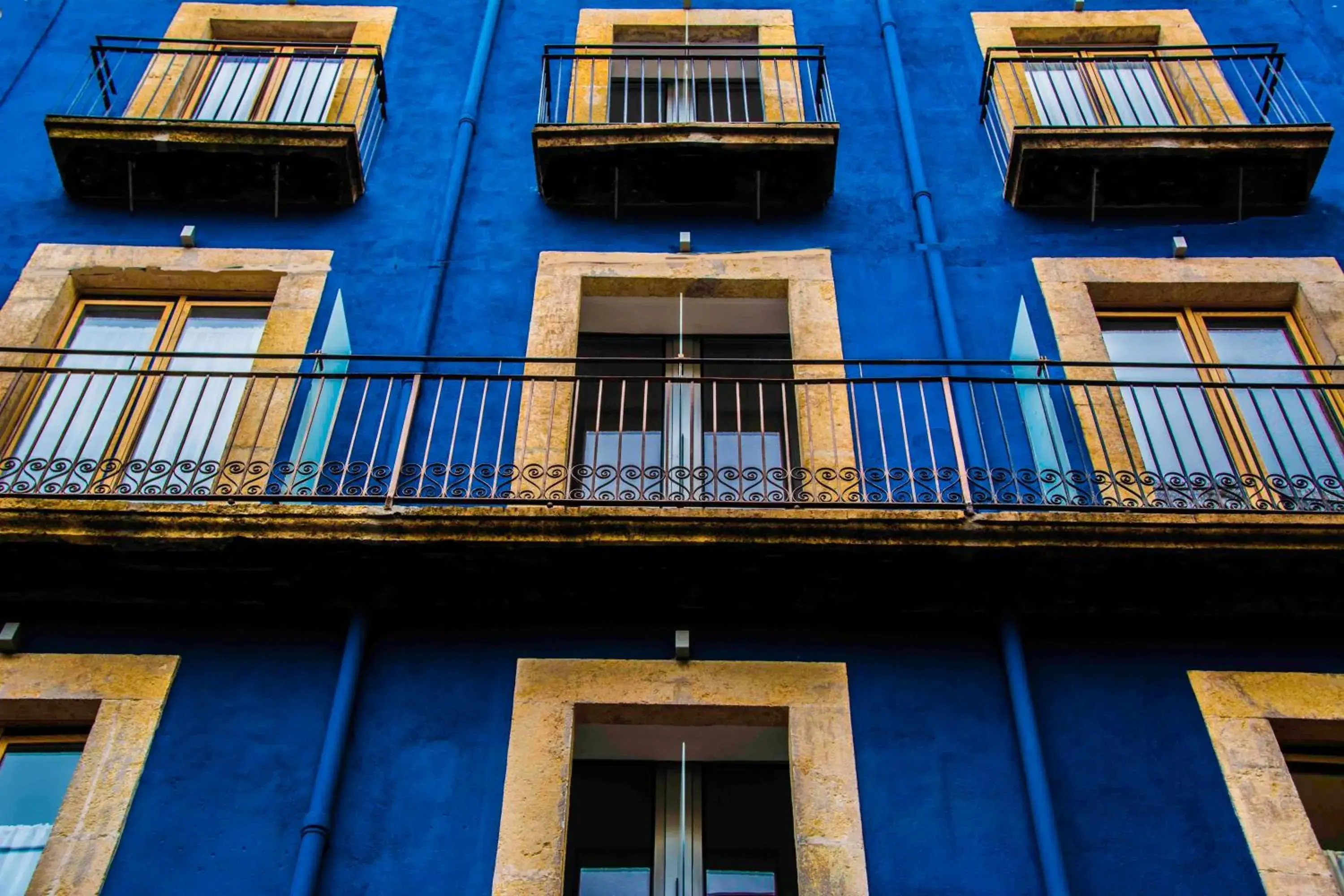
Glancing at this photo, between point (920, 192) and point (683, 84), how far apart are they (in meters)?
2.64

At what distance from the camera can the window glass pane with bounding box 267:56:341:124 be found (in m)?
11.3

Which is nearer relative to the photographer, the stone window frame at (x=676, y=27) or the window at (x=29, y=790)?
the window at (x=29, y=790)

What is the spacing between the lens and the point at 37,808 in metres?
6.95

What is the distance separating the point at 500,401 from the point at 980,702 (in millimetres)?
3661

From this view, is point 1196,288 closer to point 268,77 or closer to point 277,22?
point 268,77

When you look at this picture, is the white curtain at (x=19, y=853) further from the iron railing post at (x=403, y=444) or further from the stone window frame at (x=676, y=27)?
the stone window frame at (x=676, y=27)

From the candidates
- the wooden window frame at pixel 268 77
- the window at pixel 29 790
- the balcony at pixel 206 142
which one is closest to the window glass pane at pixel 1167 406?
the balcony at pixel 206 142

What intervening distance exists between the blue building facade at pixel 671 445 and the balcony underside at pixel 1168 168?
3 centimetres

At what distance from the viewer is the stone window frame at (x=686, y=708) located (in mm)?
6547

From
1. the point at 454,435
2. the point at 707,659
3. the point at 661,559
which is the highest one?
the point at 454,435

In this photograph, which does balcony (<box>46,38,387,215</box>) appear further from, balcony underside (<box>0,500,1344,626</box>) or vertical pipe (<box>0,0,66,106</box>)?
balcony underside (<box>0,500,1344,626</box>)

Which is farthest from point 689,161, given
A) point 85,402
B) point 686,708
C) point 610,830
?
point 610,830

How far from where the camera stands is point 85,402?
918cm

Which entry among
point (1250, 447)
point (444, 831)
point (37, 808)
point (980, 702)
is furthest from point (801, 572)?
point (37, 808)
